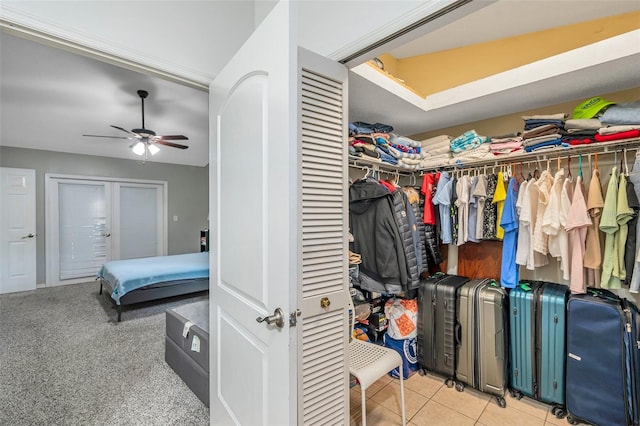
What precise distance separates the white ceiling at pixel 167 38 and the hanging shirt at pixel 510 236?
3.14 feet

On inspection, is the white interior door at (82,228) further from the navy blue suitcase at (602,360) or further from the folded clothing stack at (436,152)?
the navy blue suitcase at (602,360)

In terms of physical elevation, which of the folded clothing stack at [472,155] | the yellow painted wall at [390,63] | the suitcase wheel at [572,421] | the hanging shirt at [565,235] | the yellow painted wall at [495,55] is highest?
the yellow painted wall at [390,63]

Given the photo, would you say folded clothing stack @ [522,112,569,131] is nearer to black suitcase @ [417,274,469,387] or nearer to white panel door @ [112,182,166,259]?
black suitcase @ [417,274,469,387]

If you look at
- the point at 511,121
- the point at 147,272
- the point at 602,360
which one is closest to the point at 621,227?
the point at 602,360

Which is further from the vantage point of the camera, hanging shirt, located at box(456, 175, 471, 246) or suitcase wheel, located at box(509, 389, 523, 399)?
hanging shirt, located at box(456, 175, 471, 246)

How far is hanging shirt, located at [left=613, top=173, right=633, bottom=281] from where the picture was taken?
1.62 meters

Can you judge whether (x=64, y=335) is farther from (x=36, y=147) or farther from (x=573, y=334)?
A: (x=573, y=334)

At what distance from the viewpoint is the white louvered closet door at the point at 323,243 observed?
43.0 inches

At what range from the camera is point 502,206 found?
209 centimetres

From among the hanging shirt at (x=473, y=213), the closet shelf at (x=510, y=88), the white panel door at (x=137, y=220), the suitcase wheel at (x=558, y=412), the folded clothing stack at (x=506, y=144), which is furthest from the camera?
the white panel door at (x=137, y=220)

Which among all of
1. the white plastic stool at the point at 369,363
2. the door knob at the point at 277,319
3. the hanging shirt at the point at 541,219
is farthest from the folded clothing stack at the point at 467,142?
the door knob at the point at 277,319

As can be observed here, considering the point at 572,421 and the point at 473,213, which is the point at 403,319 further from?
the point at 572,421

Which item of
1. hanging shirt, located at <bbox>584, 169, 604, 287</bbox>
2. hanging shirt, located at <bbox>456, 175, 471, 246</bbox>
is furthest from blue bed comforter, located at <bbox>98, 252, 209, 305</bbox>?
hanging shirt, located at <bbox>584, 169, 604, 287</bbox>

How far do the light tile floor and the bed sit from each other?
2818 mm
